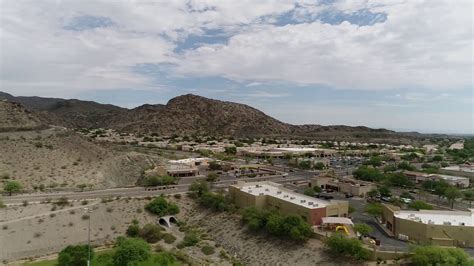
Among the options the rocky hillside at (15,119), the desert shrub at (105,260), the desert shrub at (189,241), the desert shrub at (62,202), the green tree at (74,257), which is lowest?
the desert shrub at (189,241)

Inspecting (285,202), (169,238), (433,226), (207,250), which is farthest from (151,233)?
(433,226)

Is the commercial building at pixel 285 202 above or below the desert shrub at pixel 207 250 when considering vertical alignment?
above

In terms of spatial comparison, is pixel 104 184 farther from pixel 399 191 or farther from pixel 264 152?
pixel 264 152

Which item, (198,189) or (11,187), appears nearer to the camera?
(11,187)

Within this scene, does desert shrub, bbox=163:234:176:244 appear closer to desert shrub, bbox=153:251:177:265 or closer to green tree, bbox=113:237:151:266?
desert shrub, bbox=153:251:177:265

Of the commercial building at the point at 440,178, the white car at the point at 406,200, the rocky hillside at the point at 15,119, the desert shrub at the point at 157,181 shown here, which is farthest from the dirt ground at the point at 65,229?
the commercial building at the point at 440,178

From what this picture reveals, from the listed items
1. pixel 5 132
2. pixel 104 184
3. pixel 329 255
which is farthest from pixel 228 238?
pixel 5 132

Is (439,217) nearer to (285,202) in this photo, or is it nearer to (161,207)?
(285,202)

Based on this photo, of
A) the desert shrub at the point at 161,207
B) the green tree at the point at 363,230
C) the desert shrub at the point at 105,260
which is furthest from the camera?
the desert shrub at the point at 161,207

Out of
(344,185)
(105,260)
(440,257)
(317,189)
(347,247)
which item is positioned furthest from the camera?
(344,185)

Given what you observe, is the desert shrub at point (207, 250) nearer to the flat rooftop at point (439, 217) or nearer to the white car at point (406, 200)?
the flat rooftop at point (439, 217)
